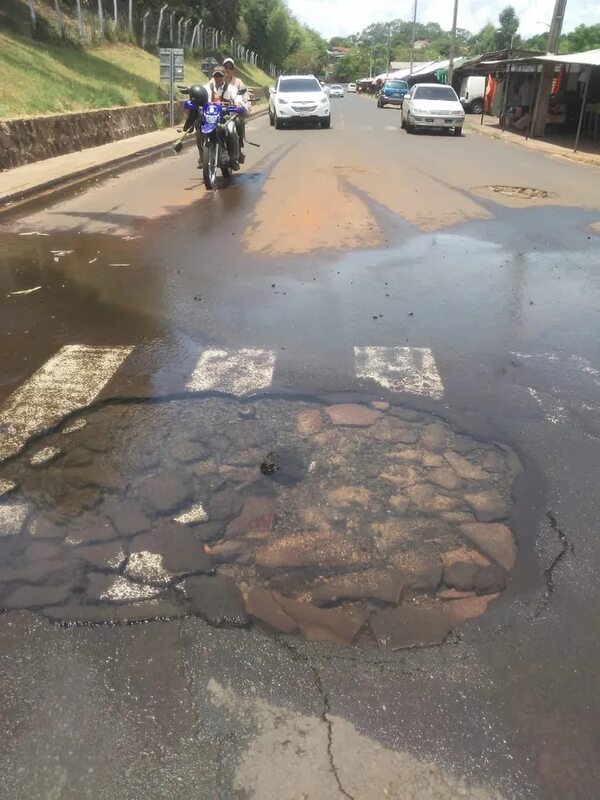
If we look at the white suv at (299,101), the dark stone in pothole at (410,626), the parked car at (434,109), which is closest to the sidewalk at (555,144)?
the parked car at (434,109)

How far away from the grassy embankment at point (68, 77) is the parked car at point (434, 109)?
9634 mm

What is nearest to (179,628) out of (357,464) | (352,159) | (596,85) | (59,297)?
(357,464)

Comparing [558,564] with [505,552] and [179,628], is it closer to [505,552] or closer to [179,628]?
[505,552]

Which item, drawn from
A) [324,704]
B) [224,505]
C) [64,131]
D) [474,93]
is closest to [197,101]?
[64,131]

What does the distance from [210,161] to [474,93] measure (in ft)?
117

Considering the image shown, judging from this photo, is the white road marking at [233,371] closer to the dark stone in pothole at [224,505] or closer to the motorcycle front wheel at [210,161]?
the dark stone in pothole at [224,505]

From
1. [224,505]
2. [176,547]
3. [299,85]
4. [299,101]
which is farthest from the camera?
[299,85]

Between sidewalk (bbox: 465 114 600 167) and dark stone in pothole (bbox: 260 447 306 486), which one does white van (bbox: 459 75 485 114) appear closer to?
sidewalk (bbox: 465 114 600 167)

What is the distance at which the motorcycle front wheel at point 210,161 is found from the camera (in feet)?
36.8

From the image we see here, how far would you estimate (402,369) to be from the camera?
4.40m

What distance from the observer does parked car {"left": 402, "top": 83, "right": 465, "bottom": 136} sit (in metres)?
23.6

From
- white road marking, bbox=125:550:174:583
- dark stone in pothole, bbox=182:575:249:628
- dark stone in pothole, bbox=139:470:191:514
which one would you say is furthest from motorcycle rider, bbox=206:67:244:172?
dark stone in pothole, bbox=182:575:249:628

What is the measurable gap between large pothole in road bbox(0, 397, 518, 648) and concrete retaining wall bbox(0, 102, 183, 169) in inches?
440

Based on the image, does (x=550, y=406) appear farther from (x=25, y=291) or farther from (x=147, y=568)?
(x=25, y=291)
